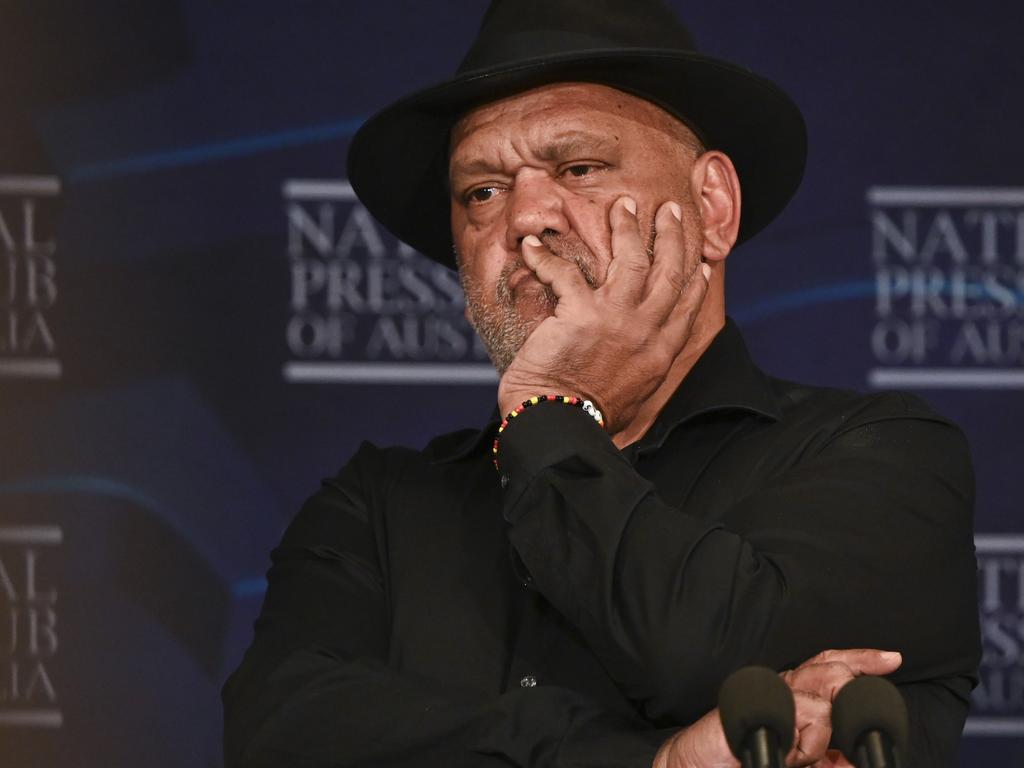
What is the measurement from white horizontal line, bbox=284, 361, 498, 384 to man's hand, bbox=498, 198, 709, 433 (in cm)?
184

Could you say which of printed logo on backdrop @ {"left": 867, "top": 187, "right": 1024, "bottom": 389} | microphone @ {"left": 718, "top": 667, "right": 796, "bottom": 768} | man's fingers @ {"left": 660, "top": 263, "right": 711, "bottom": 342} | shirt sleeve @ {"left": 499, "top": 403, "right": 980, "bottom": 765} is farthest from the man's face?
printed logo on backdrop @ {"left": 867, "top": 187, "right": 1024, "bottom": 389}

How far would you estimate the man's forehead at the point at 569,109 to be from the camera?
9.62 ft

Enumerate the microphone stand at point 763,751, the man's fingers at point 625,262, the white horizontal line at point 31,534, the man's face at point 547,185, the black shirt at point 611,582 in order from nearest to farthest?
the microphone stand at point 763,751, the black shirt at point 611,582, the man's fingers at point 625,262, the man's face at point 547,185, the white horizontal line at point 31,534

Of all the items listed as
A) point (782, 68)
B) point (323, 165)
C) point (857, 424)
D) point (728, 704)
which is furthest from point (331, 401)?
point (728, 704)

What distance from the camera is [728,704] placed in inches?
71.9

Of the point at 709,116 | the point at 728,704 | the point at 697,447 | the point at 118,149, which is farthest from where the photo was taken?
the point at 118,149

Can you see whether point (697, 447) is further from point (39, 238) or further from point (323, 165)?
point (39, 238)

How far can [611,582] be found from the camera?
232 centimetres

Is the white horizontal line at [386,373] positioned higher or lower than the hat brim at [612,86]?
lower

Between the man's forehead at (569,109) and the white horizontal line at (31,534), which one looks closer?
the man's forehead at (569,109)

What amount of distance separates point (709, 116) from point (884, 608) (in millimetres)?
1087

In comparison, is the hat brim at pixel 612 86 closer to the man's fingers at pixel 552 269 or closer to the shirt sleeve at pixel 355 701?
the man's fingers at pixel 552 269

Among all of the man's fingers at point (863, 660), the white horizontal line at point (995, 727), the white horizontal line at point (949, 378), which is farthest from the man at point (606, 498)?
the white horizontal line at point (995, 727)

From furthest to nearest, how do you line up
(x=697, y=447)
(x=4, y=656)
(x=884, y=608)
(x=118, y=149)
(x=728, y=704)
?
(x=118, y=149) → (x=4, y=656) → (x=697, y=447) → (x=884, y=608) → (x=728, y=704)
